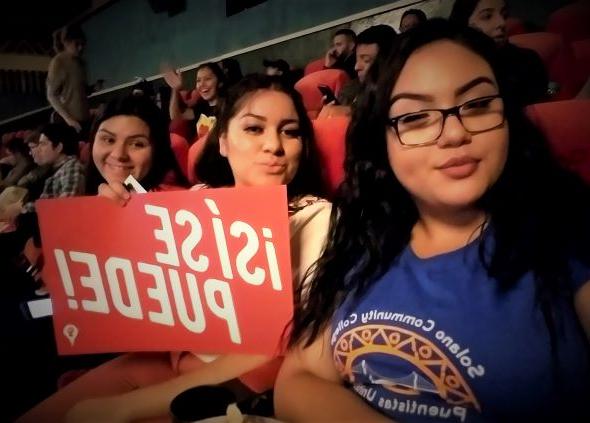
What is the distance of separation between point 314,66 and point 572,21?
0.33 metres

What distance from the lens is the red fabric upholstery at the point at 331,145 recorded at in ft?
2.38

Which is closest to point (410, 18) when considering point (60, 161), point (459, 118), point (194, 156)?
point (459, 118)

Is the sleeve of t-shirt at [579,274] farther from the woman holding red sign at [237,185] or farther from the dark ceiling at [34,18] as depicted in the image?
the dark ceiling at [34,18]

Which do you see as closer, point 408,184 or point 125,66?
point 408,184

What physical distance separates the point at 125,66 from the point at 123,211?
0.27 meters

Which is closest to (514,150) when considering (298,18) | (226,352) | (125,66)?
(298,18)

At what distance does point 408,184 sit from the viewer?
59cm

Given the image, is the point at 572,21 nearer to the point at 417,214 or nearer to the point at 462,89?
the point at 462,89

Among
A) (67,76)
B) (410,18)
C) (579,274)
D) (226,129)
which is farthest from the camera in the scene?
(67,76)

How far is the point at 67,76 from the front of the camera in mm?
865

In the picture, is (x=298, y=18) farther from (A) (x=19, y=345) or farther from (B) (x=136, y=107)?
(A) (x=19, y=345)

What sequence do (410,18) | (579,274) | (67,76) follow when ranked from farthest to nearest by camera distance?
(67,76) → (410,18) → (579,274)

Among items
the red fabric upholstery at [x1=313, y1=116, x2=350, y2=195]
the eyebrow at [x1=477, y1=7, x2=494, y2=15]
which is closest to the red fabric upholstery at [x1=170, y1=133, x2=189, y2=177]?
the red fabric upholstery at [x1=313, y1=116, x2=350, y2=195]

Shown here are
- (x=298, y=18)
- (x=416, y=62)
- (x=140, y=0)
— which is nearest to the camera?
(x=416, y=62)
